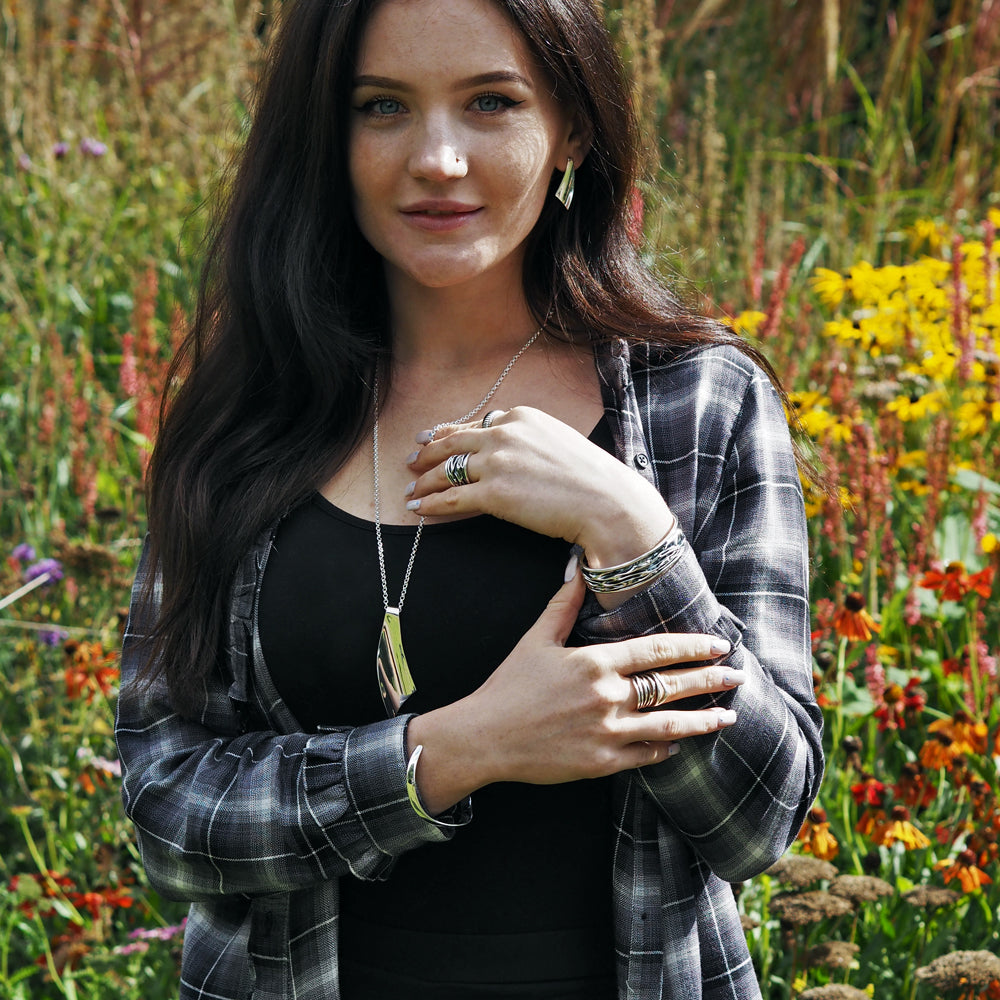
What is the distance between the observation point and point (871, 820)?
204cm

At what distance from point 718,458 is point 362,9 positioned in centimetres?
70

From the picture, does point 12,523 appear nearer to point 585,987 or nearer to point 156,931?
point 156,931

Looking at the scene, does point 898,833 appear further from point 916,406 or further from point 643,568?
point 916,406

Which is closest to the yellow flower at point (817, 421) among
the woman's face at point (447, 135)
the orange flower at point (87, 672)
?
the woman's face at point (447, 135)

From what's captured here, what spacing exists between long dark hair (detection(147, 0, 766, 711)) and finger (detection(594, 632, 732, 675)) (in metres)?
0.47

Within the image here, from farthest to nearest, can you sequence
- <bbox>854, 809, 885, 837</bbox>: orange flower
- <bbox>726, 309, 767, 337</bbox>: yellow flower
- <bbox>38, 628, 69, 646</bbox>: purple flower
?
1. <bbox>726, 309, 767, 337</bbox>: yellow flower
2. <bbox>38, 628, 69, 646</bbox>: purple flower
3. <bbox>854, 809, 885, 837</bbox>: orange flower

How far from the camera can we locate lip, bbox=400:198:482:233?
59.5 inches

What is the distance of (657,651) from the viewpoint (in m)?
1.30

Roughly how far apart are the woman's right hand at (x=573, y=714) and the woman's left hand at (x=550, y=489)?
0.34 ft

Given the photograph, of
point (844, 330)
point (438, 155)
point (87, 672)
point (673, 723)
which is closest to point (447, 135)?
point (438, 155)

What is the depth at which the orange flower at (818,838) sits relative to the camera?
2010 mm

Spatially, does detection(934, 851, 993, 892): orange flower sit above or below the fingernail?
below

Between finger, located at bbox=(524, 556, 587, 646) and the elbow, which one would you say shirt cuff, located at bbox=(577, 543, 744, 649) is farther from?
the elbow

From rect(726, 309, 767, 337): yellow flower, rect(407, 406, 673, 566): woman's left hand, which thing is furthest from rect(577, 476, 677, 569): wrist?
rect(726, 309, 767, 337): yellow flower
